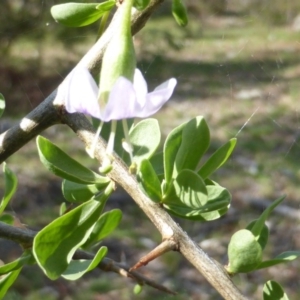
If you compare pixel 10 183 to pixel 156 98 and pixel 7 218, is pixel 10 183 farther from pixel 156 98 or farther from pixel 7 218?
pixel 156 98

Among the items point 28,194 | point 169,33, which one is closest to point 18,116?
point 28,194

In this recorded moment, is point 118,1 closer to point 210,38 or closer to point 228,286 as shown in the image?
point 228,286

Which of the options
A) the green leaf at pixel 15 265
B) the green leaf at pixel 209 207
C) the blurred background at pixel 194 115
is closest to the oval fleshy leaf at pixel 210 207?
the green leaf at pixel 209 207

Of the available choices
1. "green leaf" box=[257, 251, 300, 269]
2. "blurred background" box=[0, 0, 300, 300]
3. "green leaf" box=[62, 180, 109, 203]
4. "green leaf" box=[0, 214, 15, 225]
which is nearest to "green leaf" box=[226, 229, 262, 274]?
"green leaf" box=[257, 251, 300, 269]

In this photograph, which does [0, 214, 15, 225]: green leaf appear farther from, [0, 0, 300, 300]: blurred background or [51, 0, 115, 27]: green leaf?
[0, 0, 300, 300]: blurred background

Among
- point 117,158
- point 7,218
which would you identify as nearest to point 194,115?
point 7,218

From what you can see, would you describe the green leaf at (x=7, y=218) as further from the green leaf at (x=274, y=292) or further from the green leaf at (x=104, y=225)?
the green leaf at (x=274, y=292)
